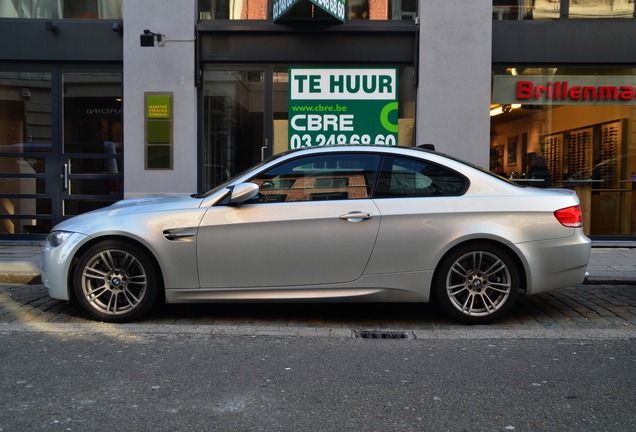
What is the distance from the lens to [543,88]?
10.7 metres

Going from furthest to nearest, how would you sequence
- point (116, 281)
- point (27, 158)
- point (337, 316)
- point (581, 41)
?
1. point (27, 158)
2. point (581, 41)
3. point (337, 316)
4. point (116, 281)

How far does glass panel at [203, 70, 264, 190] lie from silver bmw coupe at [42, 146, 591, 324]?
537 cm

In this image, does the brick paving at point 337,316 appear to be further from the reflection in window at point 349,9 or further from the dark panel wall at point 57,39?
the reflection in window at point 349,9

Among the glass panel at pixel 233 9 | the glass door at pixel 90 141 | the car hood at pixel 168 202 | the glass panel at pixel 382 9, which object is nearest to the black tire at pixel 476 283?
the car hood at pixel 168 202

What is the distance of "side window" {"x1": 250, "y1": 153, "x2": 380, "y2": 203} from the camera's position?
5.47m

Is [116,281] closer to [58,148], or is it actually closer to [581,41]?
[58,148]

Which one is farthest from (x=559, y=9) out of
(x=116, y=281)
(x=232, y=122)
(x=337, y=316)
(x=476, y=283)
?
(x=116, y=281)

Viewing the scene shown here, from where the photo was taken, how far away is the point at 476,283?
5.43m

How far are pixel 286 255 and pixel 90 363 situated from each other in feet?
5.83

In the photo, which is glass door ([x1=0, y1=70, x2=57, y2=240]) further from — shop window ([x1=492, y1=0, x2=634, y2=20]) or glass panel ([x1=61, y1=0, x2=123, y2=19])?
shop window ([x1=492, y1=0, x2=634, y2=20])

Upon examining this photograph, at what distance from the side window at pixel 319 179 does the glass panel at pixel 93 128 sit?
623cm

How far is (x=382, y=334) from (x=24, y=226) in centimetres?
812

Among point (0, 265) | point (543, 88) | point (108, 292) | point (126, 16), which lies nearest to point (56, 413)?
point (108, 292)

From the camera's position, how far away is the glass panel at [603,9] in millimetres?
10508
